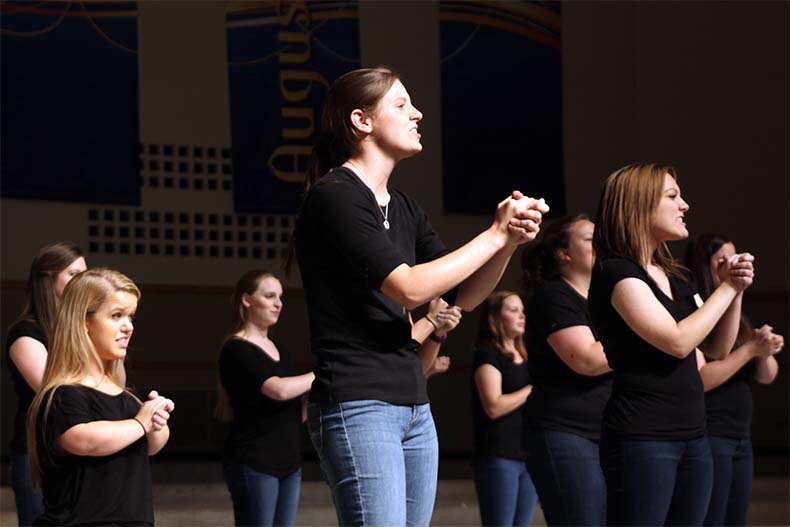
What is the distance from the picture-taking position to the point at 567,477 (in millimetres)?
3705

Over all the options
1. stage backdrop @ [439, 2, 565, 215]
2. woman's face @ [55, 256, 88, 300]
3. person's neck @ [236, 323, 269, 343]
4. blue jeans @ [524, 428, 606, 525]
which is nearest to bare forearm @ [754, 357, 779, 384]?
blue jeans @ [524, 428, 606, 525]

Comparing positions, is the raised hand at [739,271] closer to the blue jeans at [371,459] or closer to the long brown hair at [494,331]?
the blue jeans at [371,459]

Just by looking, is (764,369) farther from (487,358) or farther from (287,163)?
(287,163)

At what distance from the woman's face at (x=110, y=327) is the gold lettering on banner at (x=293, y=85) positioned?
7032mm

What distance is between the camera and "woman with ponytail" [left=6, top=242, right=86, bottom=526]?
13.5 ft

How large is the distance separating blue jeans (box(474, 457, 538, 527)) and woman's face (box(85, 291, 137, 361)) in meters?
2.64

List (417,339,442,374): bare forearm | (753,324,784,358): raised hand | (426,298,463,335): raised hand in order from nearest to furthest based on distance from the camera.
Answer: (426,298,463,335): raised hand, (417,339,442,374): bare forearm, (753,324,784,358): raised hand

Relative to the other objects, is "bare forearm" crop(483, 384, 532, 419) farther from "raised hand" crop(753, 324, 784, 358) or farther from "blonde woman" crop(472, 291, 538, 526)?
"raised hand" crop(753, 324, 784, 358)

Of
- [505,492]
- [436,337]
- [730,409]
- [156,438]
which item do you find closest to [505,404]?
[505,492]

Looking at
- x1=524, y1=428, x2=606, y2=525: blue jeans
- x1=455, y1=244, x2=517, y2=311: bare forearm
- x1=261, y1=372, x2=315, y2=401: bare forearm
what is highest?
x1=455, y1=244, x2=517, y2=311: bare forearm

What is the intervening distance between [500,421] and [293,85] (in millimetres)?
5460

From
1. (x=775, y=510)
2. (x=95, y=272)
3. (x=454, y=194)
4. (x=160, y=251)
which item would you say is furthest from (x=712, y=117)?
(x=95, y=272)

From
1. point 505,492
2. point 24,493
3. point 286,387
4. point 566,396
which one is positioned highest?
point 566,396

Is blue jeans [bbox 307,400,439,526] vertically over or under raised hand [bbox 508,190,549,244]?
under
